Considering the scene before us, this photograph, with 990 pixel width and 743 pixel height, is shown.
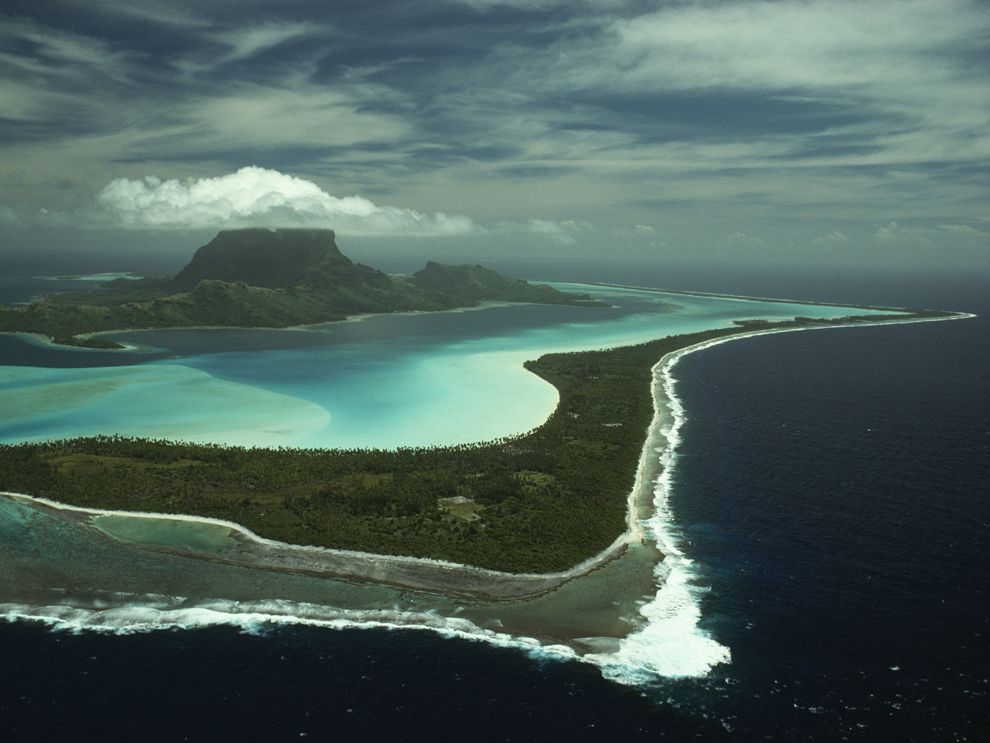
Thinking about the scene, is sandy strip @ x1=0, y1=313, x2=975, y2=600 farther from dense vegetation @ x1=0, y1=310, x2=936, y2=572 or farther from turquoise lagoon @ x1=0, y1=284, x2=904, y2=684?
dense vegetation @ x1=0, y1=310, x2=936, y2=572

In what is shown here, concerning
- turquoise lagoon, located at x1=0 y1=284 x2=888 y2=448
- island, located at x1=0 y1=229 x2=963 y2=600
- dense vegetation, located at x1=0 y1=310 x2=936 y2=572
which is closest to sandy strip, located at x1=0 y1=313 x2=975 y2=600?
island, located at x1=0 y1=229 x2=963 y2=600

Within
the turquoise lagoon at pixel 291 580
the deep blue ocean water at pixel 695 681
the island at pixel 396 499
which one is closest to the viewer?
the deep blue ocean water at pixel 695 681

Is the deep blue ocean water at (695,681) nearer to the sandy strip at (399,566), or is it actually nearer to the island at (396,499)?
the sandy strip at (399,566)

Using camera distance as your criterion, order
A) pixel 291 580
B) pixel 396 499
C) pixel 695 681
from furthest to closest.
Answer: pixel 396 499, pixel 291 580, pixel 695 681

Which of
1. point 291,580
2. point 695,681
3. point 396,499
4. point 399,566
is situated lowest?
point 695,681

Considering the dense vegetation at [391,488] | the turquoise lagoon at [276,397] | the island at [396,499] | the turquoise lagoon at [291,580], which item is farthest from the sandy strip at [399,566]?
the turquoise lagoon at [276,397]

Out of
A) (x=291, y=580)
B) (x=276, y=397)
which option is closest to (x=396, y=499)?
(x=291, y=580)

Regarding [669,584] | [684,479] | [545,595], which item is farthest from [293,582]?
[684,479]

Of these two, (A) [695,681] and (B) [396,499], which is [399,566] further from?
(A) [695,681]

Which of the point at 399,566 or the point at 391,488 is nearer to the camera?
the point at 399,566

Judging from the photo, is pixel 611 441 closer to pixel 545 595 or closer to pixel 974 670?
pixel 545 595
